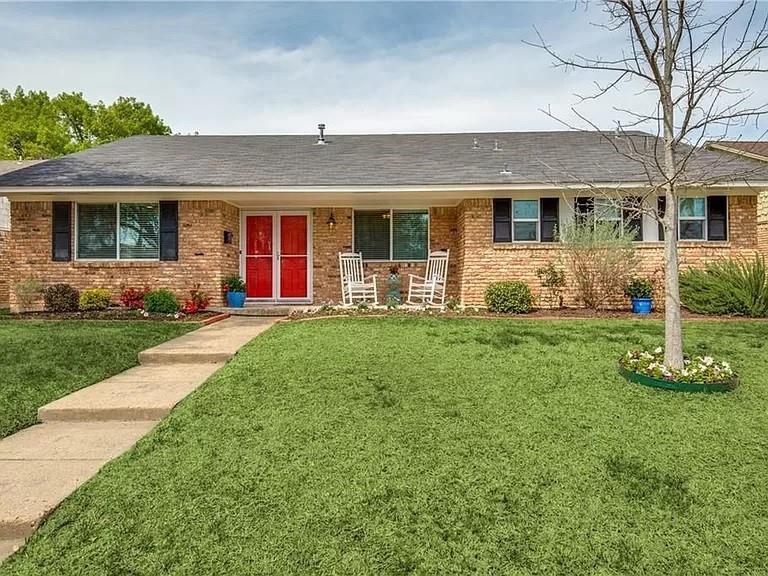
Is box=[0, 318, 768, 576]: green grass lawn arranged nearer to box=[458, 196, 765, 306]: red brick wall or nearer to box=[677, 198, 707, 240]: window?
box=[458, 196, 765, 306]: red brick wall

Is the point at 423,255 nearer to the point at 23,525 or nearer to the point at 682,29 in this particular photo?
the point at 682,29

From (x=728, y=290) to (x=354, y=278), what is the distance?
281 inches

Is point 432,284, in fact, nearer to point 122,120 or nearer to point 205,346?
point 205,346

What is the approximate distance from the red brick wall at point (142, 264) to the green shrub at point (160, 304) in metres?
0.79

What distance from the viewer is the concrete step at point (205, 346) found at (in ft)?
18.8

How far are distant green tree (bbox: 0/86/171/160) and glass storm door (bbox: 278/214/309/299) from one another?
25.2m

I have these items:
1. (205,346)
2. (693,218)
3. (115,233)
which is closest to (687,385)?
(205,346)

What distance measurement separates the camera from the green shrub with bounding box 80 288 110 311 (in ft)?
31.4

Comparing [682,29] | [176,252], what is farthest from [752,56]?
[176,252]

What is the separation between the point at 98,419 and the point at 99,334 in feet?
11.1

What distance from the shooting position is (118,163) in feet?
35.8

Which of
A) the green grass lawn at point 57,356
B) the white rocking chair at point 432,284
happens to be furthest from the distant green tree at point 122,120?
the white rocking chair at point 432,284

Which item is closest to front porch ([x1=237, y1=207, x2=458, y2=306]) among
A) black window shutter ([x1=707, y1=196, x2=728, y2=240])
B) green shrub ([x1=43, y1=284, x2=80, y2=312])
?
green shrub ([x1=43, y1=284, x2=80, y2=312])

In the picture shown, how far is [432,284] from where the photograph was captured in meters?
10.2
